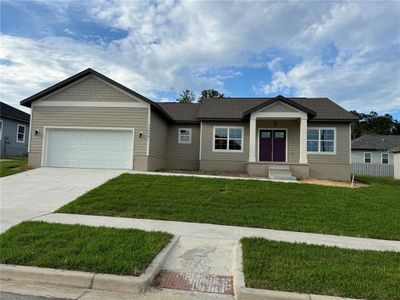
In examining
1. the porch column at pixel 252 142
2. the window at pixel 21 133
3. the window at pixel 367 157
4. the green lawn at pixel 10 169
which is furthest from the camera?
the window at pixel 367 157

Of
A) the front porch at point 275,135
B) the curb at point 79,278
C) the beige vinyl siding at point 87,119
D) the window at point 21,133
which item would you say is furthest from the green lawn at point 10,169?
the front porch at point 275,135

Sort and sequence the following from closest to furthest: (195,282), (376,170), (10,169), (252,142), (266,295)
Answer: (266,295) → (195,282) → (10,169) → (252,142) → (376,170)

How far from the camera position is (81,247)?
5.28 metres

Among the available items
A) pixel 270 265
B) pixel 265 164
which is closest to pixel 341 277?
pixel 270 265

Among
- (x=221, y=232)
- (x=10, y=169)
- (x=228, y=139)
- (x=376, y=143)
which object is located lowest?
(x=221, y=232)

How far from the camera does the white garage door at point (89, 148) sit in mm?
15430

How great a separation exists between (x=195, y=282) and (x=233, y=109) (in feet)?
52.4

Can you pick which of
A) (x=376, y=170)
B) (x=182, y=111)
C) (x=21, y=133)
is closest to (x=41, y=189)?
(x=182, y=111)

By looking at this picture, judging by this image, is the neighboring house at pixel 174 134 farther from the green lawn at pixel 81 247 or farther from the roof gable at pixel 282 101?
the green lawn at pixel 81 247

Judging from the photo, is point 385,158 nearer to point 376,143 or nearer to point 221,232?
point 376,143

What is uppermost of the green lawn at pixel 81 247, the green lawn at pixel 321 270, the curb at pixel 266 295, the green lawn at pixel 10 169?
the green lawn at pixel 10 169

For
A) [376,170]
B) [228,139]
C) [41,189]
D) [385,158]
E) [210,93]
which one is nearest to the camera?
[41,189]

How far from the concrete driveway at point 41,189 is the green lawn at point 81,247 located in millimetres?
1107

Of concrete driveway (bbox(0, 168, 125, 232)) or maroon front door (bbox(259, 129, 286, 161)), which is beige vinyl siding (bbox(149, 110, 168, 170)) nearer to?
concrete driveway (bbox(0, 168, 125, 232))
